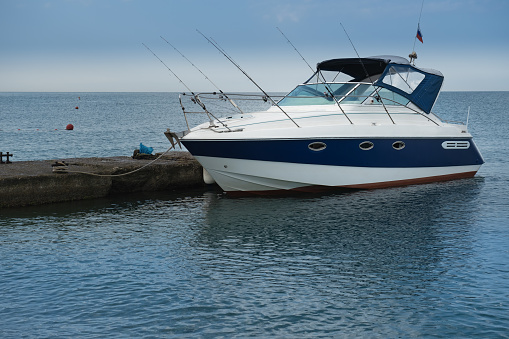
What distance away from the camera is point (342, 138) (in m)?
15.1

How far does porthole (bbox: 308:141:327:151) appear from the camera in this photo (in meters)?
14.8

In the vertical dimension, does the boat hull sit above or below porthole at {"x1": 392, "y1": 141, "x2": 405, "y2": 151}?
below

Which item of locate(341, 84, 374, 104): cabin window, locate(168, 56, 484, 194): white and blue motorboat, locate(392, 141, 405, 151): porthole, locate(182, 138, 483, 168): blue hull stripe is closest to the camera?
locate(182, 138, 483, 168): blue hull stripe

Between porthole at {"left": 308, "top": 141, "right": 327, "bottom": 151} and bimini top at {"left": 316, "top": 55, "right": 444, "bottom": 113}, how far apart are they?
8.56 ft

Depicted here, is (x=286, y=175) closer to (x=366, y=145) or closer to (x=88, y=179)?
(x=366, y=145)

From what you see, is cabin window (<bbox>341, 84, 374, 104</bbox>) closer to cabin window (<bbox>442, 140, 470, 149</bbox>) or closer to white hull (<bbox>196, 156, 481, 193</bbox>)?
white hull (<bbox>196, 156, 481, 193</bbox>)

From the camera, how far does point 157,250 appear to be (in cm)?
1084

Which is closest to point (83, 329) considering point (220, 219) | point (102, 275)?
point (102, 275)

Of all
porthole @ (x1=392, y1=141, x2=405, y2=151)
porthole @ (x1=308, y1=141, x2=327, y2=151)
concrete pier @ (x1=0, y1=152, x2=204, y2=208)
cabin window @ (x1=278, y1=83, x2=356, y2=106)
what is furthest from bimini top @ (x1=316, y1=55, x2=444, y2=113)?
concrete pier @ (x1=0, y1=152, x2=204, y2=208)

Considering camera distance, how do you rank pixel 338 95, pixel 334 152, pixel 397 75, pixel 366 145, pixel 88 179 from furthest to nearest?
pixel 397 75
pixel 338 95
pixel 366 145
pixel 334 152
pixel 88 179

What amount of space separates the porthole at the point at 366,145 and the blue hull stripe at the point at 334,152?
0.06 m

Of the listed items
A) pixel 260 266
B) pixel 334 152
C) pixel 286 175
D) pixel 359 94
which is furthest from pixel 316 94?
pixel 260 266

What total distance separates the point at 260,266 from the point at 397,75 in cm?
892

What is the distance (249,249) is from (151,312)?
335 centimetres
